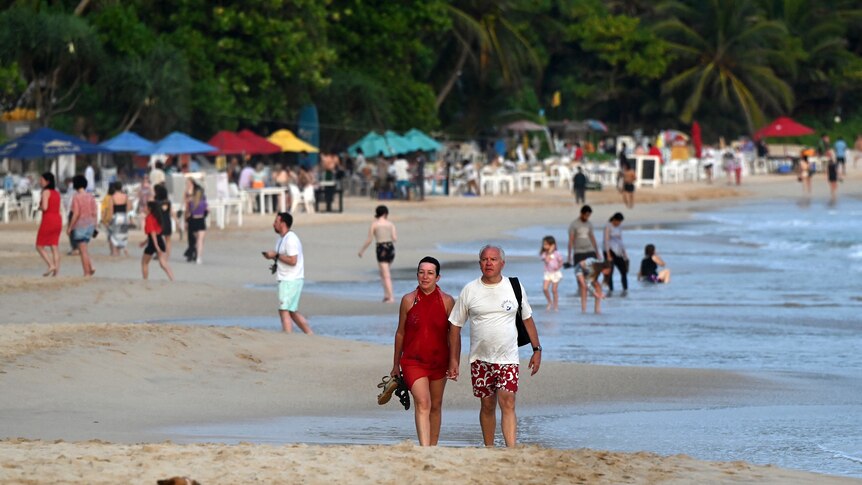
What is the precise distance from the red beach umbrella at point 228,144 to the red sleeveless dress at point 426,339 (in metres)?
28.3

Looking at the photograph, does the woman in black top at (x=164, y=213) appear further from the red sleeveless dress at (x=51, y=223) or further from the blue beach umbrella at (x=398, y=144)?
the blue beach umbrella at (x=398, y=144)

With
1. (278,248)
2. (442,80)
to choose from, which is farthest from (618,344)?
(442,80)

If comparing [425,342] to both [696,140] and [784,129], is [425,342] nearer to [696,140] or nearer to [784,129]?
[696,140]

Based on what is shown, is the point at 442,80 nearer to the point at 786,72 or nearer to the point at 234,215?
the point at 786,72

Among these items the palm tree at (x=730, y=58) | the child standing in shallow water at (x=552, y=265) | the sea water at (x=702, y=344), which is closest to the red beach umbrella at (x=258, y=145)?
the sea water at (x=702, y=344)

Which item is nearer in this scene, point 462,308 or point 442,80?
point 462,308

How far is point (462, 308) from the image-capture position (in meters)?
8.74

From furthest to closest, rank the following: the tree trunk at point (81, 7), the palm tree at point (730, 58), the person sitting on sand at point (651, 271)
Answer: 1. the palm tree at point (730, 58)
2. the tree trunk at point (81, 7)
3. the person sitting on sand at point (651, 271)

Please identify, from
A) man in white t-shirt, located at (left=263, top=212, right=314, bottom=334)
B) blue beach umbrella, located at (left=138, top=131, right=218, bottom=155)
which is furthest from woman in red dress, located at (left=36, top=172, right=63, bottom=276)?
blue beach umbrella, located at (left=138, top=131, right=218, bottom=155)

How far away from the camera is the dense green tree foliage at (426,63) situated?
36.4 meters

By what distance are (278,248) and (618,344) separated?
11.5ft

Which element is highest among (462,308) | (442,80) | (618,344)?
(442,80)

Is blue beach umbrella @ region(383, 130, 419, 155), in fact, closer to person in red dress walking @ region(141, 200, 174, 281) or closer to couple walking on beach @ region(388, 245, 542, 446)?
person in red dress walking @ region(141, 200, 174, 281)

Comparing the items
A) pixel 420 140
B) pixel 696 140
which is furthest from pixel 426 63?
pixel 696 140
